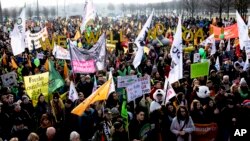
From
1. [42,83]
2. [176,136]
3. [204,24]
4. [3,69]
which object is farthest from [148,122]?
[204,24]

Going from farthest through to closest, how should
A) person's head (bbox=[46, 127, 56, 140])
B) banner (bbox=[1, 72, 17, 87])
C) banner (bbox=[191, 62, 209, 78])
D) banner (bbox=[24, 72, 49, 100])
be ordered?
banner (bbox=[1, 72, 17, 87])
banner (bbox=[191, 62, 209, 78])
banner (bbox=[24, 72, 49, 100])
person's head (bbox=[46, 127, 56, 140])

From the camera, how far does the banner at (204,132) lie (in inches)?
360

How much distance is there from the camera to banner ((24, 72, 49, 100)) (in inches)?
437

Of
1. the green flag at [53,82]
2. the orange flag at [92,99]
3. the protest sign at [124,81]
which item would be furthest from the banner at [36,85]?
the orange flag at [92,99]

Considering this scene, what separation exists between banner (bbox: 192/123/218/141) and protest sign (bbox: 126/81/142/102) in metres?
1.51

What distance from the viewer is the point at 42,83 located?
1141cm

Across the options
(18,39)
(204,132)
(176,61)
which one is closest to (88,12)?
(18,39)

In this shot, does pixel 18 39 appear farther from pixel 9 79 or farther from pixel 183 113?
pixel 183 113

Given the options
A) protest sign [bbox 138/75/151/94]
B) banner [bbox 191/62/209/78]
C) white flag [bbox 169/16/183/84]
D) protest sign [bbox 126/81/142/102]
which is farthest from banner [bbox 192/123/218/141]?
banner [bbox 191/62/209/78]

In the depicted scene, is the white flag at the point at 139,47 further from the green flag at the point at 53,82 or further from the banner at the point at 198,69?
the green flag at the point at 53,82

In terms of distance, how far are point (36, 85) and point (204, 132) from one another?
4.36 m

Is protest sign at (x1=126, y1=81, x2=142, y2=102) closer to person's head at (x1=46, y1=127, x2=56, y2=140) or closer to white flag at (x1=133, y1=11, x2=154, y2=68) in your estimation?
person's head at (x1=46, y1=127, x2=56, y2=140)

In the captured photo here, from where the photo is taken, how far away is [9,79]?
12828 mm

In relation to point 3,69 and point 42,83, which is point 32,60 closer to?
point 3,69
